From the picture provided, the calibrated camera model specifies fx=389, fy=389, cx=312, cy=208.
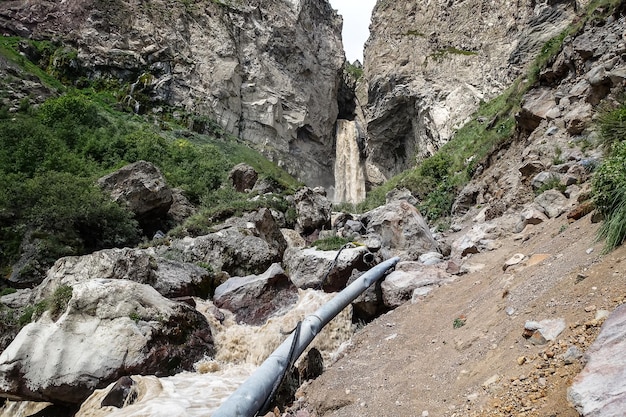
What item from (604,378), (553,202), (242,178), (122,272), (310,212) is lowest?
(553,202)

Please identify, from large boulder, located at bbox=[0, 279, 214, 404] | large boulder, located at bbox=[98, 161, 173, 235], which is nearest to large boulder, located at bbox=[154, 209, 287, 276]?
large boulder, located at bbox=[98, 161, 173, 235]

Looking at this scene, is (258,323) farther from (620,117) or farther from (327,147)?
(327,147)

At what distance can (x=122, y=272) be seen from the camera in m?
9.96

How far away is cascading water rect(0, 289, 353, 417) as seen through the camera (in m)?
5.78

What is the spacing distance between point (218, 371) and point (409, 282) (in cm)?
441

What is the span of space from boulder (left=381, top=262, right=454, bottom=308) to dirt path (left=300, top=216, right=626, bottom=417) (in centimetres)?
45

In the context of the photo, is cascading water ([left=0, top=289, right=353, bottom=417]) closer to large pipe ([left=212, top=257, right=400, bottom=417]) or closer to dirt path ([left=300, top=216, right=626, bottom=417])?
large pipe ([left=212, top=257, right=400, bottom=417])

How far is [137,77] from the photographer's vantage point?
40.2 metres

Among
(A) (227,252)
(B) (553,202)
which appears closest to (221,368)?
(A) (227,252)

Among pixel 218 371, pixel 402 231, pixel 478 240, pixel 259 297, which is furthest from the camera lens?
pixel 402 231

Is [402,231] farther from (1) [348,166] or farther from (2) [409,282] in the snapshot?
(1) [348,166]

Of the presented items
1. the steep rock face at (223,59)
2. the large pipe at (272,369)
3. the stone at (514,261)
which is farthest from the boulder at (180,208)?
the steep rock face at (223,59)

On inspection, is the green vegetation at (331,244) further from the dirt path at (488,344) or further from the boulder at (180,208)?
the boulder at (180,208)

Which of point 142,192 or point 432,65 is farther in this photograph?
point 432,65
